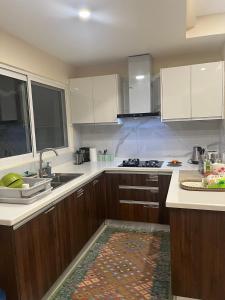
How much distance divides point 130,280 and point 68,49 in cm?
260

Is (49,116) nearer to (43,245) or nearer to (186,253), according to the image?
(43,245)

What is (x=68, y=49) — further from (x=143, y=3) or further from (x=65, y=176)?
(x=65, y=176)

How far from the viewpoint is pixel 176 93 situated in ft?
10.1

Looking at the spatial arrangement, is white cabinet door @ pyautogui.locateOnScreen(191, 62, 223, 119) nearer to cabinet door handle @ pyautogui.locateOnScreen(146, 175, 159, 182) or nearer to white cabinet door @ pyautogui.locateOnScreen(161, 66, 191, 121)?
white cabinet door @ pyautogui.locateOnScreen(161, 66, 191, 121)

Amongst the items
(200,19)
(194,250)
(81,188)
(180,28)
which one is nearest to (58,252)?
(81,188)

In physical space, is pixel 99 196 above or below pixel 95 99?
below

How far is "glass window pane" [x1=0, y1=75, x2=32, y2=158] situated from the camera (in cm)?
241

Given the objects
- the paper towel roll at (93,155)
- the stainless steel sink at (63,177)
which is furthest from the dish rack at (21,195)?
the paper towel roll at (93,155)

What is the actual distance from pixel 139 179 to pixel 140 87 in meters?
1.30

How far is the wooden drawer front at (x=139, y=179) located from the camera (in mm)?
2930

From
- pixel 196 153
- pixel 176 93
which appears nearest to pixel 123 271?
pixel 196 153

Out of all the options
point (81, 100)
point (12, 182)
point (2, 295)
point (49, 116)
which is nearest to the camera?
point (2, 295)

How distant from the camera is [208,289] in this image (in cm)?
165

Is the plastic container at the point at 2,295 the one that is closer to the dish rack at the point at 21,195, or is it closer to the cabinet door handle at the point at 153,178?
the dish rack at the point at 21,195
